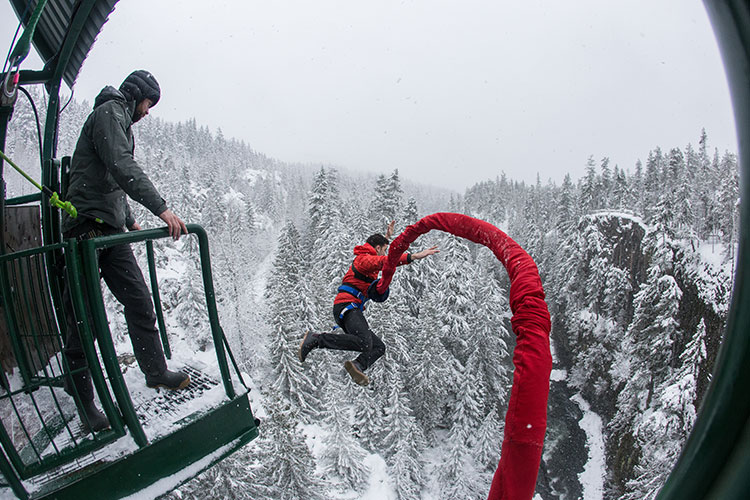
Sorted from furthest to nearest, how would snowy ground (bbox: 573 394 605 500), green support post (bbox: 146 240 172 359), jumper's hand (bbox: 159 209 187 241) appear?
snowy ground (bbox: 573 394 605 500) < green support post (bbox: 146 240 172 359) < jumper's hand (bbox: 159 209 187 241)

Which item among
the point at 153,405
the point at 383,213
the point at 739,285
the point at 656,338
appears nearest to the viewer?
the point at 739,285

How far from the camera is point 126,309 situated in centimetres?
340

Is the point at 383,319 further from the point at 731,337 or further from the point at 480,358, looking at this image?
the point at 731,337

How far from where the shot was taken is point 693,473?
27.5 inches

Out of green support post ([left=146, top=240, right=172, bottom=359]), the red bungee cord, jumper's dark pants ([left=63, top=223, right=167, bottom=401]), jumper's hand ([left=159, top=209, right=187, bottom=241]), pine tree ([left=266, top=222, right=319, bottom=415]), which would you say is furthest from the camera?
pine tree ([left=266, top=222, right=319, bottom=415])

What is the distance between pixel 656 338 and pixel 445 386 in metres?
13.0

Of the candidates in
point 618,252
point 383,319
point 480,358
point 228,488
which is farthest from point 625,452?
point 228,488

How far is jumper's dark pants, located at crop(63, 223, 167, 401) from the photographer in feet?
10.5

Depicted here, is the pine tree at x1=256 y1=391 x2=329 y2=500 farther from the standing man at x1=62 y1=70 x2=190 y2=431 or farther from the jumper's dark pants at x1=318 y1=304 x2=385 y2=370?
the standing man at x1=62 y1=70 x2=190 y2=431

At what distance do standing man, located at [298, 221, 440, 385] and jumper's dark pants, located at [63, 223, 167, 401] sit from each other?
270 cm

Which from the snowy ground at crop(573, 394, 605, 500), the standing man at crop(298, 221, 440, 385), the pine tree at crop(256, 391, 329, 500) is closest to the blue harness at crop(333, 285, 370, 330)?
the standing man at crop(298, 221, 440, 385)

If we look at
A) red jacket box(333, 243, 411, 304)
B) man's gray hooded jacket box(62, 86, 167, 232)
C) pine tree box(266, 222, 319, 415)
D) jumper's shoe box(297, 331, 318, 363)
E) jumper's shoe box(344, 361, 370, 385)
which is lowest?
pine tree box(266, 222, 319, 415)

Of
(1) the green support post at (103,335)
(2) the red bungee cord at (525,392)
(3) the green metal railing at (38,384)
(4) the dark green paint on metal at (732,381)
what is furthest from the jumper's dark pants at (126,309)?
(4) the dark green paint on metal at (732,381)

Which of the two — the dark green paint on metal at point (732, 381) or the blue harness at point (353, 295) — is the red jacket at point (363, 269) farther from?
the dark green paint on metal at point (732, 381)
